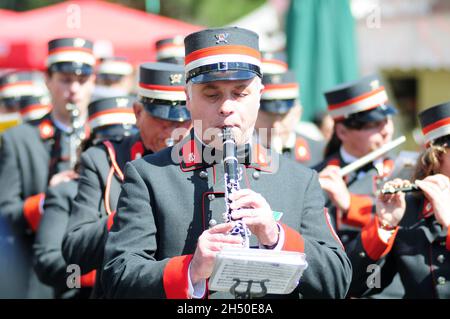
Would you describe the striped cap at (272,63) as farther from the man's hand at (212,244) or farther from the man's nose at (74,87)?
the man's hand at (212,244)

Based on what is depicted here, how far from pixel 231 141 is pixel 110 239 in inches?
24.5

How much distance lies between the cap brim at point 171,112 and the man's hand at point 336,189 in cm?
109

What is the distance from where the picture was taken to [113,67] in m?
10.5

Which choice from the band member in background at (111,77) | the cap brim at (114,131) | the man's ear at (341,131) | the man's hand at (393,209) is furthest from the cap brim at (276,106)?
the band member in background at (111,77)

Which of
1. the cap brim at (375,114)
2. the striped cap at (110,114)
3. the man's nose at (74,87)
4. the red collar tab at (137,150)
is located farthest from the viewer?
the man's nose at (74,87)

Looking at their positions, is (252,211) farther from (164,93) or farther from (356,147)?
(356,147)

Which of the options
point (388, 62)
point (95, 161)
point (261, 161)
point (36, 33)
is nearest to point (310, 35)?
point (388, 62)

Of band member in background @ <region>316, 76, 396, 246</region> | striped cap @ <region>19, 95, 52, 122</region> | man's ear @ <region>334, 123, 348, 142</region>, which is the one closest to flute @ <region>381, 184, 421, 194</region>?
band member in background @ <region>316, 76, 396, 246</region>

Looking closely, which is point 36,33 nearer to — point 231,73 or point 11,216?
point 11,216

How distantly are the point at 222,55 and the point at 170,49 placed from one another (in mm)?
4152

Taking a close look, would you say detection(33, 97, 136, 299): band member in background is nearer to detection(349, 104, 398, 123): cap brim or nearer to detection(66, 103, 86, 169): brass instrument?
detection(66, 103, 86, 169): brass instrument

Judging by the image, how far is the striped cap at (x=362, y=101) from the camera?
6223 mm

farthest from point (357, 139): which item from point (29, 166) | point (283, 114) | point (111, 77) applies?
point (111, 77)

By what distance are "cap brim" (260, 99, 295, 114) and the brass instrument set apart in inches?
53.7
